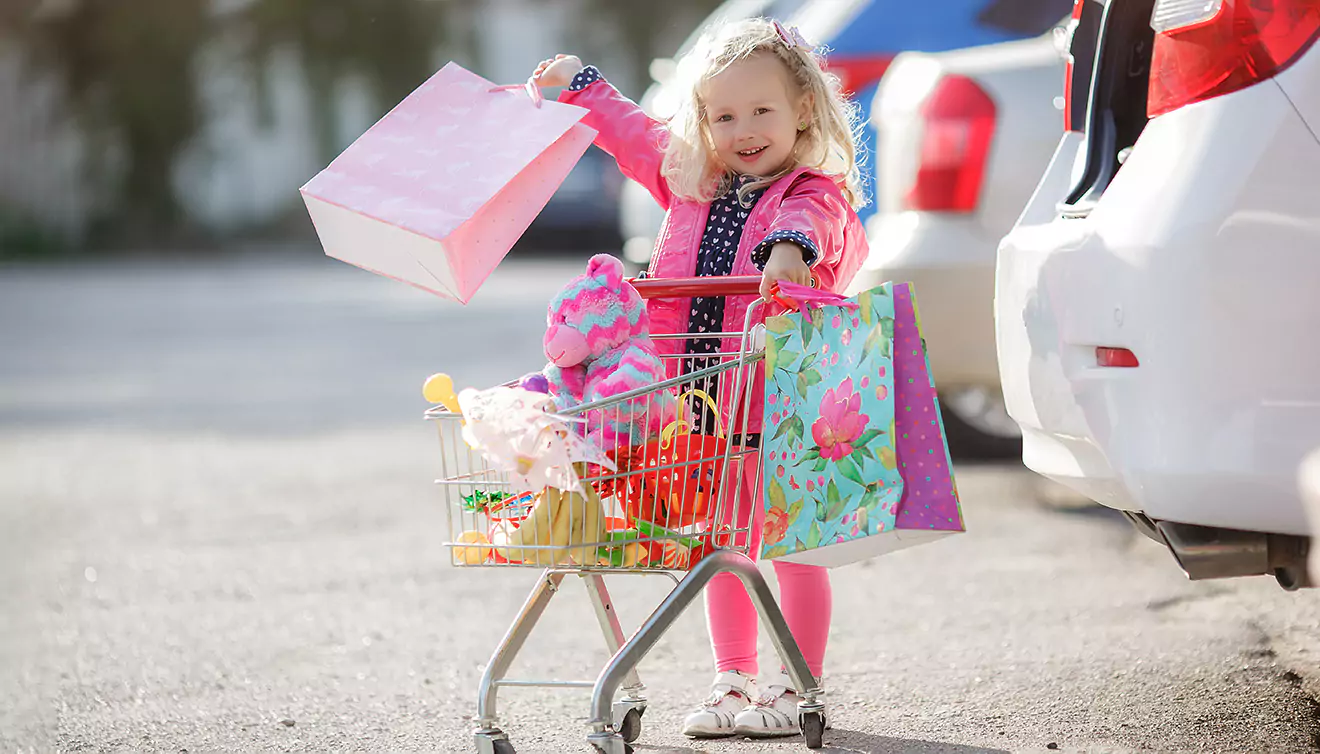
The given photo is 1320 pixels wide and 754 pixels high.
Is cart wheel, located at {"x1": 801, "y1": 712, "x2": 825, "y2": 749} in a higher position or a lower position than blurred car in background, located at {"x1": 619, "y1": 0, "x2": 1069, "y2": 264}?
lower

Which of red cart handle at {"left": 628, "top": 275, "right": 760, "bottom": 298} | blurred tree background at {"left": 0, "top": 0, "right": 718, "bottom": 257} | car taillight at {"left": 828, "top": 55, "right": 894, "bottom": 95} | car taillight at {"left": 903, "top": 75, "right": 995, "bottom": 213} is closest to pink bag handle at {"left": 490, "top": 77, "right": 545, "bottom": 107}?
red cart handle at {"left": 628, "top": 275, "right": 760, "bottom": 298}

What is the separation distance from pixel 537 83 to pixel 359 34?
3178 centimetres

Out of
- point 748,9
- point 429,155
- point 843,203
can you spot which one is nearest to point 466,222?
point 429,155

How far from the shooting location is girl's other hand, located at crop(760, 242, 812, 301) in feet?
11.3

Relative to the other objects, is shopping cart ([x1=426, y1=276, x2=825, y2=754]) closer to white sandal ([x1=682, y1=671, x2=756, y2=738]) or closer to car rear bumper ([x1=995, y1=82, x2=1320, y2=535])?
white sandal ([x1=682, y1=671, x2=756, y2=738])

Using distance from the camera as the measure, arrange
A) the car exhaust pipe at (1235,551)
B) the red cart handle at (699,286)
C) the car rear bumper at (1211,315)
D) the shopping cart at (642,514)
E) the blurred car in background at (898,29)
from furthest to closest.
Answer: the blurred car in background at (898,29)
the red cart handle at (699,286)
the shopping cart at (642,514)
the car exhaust pipe at (1235,551)
the car rear bumper at (1211,315)

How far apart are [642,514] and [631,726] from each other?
0.60 metres

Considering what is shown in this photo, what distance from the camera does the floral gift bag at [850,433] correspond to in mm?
3324

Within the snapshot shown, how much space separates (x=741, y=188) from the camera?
378 cm

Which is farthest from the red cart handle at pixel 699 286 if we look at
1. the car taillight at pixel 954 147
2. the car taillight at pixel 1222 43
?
the car taillight at pixel 954 147

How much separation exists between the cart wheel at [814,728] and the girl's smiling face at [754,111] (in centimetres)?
116

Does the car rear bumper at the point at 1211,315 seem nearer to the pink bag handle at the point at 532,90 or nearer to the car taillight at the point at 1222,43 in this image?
the car taillight at the point at 1222,43

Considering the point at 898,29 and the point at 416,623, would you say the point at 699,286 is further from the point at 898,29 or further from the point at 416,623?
the point at 898,29

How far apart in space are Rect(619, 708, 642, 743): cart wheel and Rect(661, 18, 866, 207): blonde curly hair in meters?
1.13
